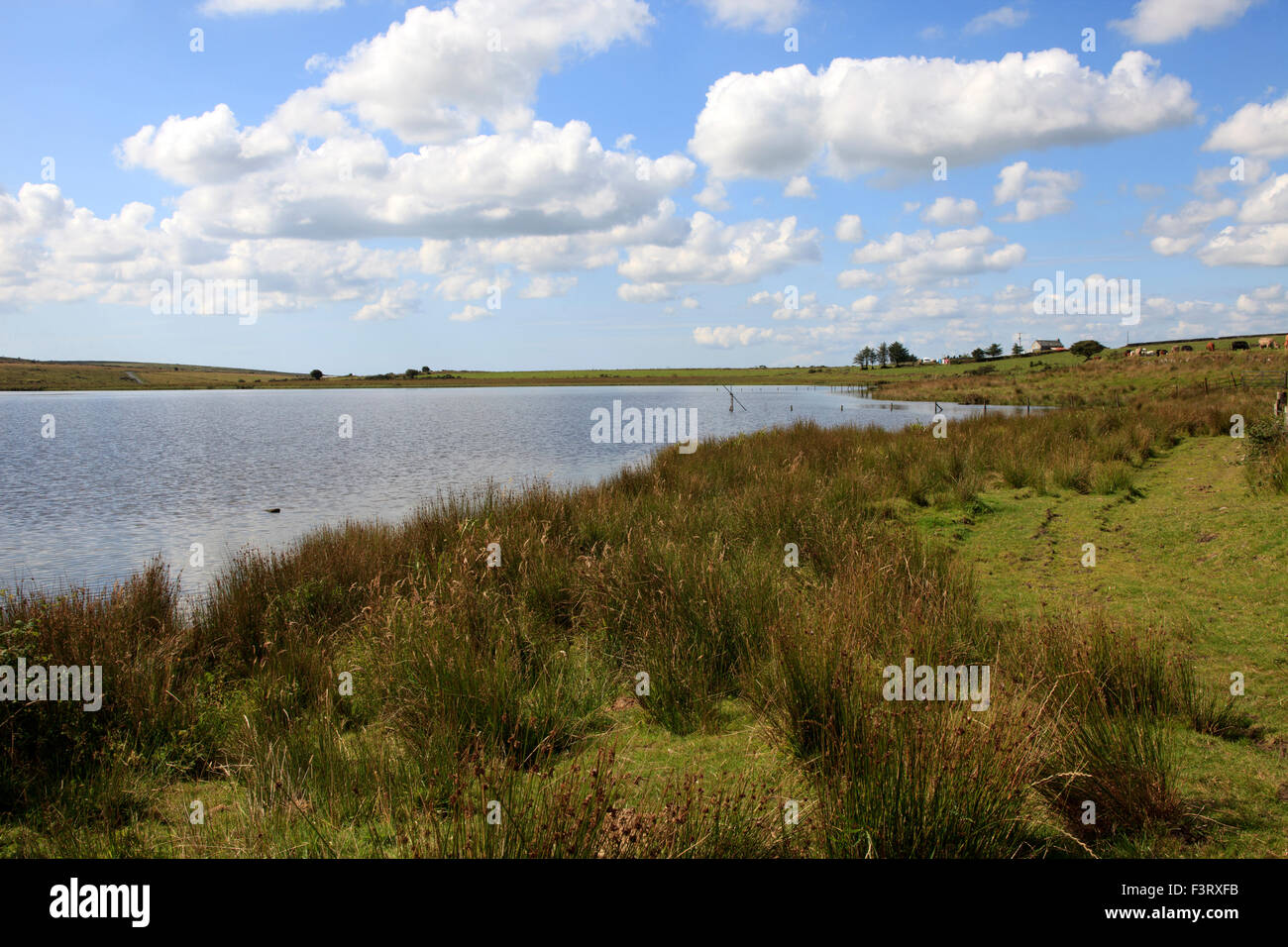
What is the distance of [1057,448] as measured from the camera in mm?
15453

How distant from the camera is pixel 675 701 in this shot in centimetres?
509

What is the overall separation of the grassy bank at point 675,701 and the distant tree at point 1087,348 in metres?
93.8

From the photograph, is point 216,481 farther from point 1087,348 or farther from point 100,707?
point 1087,348

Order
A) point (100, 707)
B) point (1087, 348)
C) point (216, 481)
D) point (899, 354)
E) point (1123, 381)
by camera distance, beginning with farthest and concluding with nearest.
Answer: point (899, 354) → point (1087, 348) → point (1123, 381) → point (216, 481) → point (100, 707)

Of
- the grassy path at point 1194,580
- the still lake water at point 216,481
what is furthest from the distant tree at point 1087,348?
the grassy path at point 1194,580

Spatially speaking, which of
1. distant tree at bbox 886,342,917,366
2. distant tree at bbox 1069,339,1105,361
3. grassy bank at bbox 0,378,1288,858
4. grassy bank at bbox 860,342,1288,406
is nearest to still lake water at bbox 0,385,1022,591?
grassy bank at bbox 0,378,1288,858

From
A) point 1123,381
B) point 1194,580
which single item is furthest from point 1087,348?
point 1194,580

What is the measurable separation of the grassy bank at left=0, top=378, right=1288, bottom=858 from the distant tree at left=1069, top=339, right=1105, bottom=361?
3694 inches

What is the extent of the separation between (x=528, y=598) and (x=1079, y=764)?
5.15 meters

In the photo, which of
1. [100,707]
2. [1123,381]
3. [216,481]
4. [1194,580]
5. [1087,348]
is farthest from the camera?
[1087,348]

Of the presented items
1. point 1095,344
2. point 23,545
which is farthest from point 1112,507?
point 1095,344

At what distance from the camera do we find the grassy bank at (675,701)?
3.12 m

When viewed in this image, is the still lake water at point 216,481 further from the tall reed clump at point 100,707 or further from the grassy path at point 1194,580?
the grassy path at point 1194,580

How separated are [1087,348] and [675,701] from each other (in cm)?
10540
